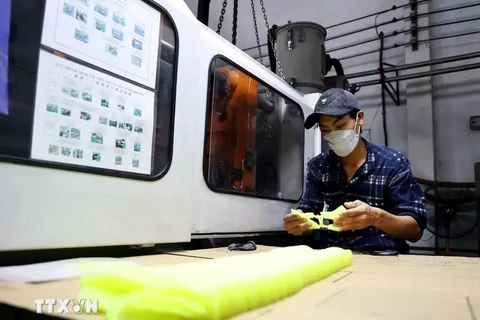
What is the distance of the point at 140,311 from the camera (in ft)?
1.11

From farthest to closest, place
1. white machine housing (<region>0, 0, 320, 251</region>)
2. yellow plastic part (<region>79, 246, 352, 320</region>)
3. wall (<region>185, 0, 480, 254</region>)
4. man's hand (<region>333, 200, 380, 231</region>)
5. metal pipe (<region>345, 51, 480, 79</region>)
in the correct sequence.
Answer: wall (<region>185, 0, 480, 254</region>) < metal pipe (<region>345, 51, 480, 79</region>) < man's hand (<region>333, 200, 380, 231</region>) < white machine housing (<region>0, 0, 320, 251</region>) < yellow plastic part (<region>79, 246, 352, 320</region>)

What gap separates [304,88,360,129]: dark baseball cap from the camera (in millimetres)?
1432

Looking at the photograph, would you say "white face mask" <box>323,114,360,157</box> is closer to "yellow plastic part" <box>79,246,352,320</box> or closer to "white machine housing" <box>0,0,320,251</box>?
"white machine housing" <box>0,0,320,251</box>

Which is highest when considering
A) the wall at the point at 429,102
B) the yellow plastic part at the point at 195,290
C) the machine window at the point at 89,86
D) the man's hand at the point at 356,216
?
the wall at the point at 429,102

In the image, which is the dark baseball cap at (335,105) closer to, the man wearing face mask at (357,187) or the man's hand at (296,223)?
the man wearing face mask at (357,187)

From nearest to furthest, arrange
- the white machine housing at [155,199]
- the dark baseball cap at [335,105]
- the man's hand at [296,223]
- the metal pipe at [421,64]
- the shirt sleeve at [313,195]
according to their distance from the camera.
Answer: the white machine housing at [155,199] → the man's hand at [296,223] → the dark baseball cap at [335,105] → the shirt sleeve at [313,195] → the metal pipe at [421,64]

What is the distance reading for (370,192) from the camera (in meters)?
1.44

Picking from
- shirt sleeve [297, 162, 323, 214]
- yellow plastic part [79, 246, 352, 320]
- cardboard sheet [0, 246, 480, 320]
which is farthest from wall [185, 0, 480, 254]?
yellow plastic part [79, 246, 352, 320]

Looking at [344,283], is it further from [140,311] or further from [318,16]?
[318,16]

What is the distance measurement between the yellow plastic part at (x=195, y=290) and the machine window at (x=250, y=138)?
679 mm

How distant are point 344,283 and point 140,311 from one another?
1.28 feet

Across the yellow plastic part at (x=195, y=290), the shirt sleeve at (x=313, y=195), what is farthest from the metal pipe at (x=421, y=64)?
the yellow plastic part at (x=195, y=290)

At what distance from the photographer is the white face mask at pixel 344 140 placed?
1448 mm

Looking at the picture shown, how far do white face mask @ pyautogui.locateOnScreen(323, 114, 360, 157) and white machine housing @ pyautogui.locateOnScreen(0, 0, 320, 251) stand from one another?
1.20 ft
